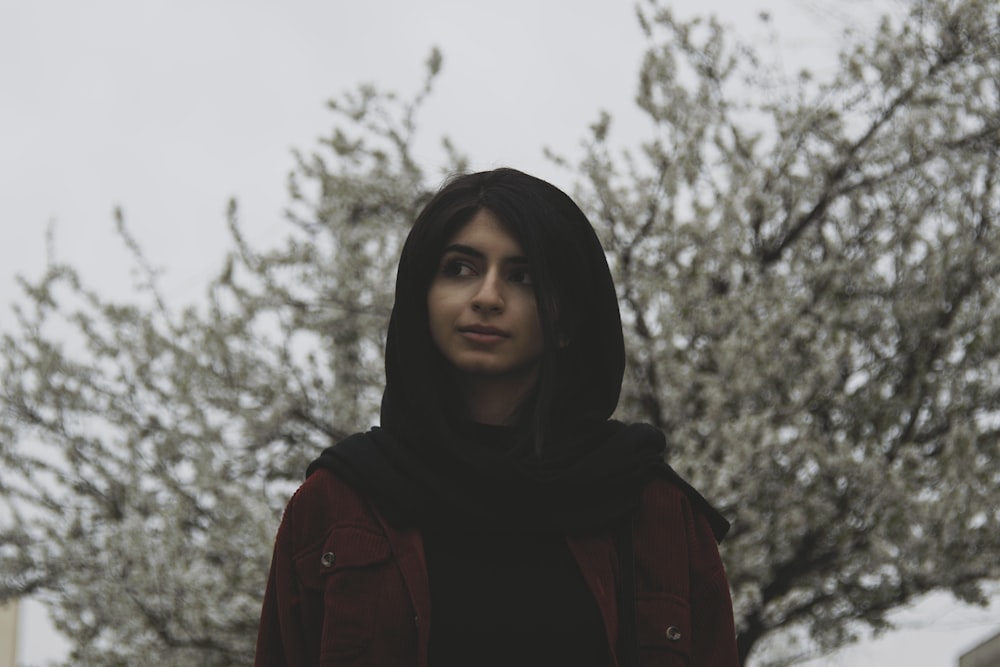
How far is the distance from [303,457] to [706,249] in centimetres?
264

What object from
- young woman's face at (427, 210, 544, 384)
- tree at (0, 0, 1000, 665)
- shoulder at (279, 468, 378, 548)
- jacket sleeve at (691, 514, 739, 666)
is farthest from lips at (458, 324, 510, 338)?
tree at (0, 0, 1000, 665)

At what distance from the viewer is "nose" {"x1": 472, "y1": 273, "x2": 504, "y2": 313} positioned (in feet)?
6.70

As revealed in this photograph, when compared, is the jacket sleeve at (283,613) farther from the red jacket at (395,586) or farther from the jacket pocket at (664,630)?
the jacket pocket at (664,630)

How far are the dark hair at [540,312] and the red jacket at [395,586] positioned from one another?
186 mm

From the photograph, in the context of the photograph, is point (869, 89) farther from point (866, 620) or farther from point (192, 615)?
point (192, 615)

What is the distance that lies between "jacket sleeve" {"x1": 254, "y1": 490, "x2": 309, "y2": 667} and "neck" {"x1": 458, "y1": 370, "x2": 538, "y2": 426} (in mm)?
340

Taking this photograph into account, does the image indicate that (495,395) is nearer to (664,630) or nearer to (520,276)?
(520,276)

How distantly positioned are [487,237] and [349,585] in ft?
1.98

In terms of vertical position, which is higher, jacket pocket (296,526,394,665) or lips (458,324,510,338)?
lips (458,324,510,338)


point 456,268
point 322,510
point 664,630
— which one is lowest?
point 664,630

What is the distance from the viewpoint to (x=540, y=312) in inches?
80.3

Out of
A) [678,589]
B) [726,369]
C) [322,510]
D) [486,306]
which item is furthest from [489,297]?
[726,369]

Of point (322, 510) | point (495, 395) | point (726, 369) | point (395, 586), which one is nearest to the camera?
point (395, 586)

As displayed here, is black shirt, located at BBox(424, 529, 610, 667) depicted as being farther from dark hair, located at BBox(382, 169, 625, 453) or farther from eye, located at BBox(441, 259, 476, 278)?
eye, located at BBox(441, 259, 476, 278)
